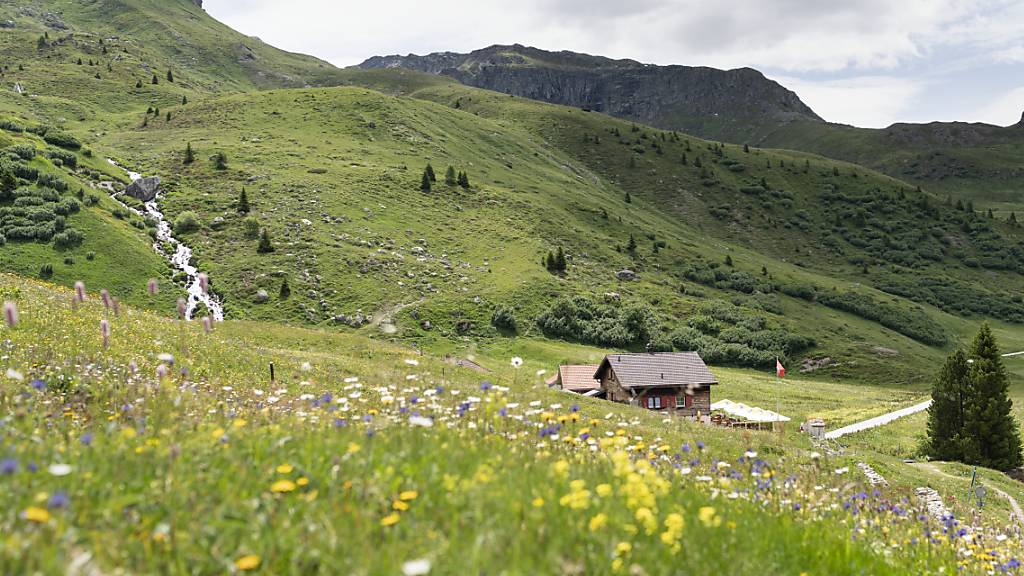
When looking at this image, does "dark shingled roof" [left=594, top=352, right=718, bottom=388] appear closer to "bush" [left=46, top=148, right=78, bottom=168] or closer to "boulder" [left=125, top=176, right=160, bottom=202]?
"boulder" [left=125, top=176, right=160, bottom=202]

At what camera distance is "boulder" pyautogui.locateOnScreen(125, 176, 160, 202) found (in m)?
81.4

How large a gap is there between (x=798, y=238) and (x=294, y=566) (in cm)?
17089

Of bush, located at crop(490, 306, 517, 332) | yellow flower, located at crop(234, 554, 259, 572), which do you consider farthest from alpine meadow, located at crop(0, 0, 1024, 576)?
bush, located at crop(490, 306, 517, 332)

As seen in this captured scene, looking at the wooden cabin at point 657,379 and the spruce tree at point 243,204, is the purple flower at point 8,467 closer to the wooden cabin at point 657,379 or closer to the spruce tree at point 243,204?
the wooden cabin at point 657,379

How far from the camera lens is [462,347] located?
6419cm

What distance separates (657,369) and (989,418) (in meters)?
23.0

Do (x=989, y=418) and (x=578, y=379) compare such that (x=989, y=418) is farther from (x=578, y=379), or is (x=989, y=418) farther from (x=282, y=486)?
(x=282, y=486)

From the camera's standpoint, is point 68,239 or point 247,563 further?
point 68,239

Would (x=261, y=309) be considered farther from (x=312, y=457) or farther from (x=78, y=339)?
(x=312, y=457)

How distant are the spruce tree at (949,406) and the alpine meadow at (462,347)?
20cm

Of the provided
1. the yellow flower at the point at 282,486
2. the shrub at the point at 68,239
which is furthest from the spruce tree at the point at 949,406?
the shrub at the point at 68,239

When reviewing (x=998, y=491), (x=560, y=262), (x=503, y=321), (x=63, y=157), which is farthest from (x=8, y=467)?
(x=63, y=157)

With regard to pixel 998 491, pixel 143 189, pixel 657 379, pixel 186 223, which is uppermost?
pixel 143 189

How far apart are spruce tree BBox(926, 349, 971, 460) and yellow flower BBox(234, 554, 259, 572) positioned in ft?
143
